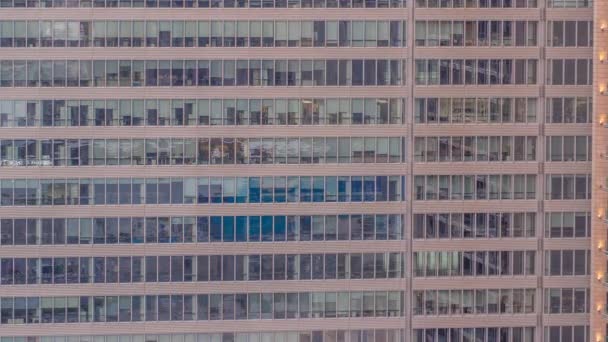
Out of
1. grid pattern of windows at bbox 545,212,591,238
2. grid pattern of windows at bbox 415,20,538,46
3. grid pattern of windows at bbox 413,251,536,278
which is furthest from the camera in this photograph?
grid pattern of windows at bbox 545,212,591,238

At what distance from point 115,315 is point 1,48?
18368 millimetres

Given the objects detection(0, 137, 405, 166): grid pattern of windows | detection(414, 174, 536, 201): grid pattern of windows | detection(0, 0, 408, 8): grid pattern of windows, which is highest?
detection(0, 0, 408, 8): grid pattern of windows

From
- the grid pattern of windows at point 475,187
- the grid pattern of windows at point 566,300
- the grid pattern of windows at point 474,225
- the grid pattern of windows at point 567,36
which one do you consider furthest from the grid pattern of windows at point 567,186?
the grid pattern of windows at point 567,36

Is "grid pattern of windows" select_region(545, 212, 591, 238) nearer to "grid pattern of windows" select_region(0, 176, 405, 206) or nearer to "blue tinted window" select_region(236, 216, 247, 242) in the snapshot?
"grid pattern of windows" select_region(0, 176, 405, 206)

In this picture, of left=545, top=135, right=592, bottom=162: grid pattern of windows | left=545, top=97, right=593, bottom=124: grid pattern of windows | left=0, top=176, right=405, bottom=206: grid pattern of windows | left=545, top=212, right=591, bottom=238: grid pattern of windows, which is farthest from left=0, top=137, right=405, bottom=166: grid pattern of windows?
left=545, top=212, right=591, bottom=238: grid pattern of windows

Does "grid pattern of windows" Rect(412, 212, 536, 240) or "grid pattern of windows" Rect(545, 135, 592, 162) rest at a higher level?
"grid pattern of windows" Rect(545, 135, 592, 162)

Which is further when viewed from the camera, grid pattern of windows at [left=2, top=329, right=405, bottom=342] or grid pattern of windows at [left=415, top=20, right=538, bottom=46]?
grid pattern of windows at [left=2, top=329, right=405, bottom=342]

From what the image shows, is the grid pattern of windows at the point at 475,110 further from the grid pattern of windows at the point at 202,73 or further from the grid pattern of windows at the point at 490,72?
the grid pattern of windows at the point at 202,73

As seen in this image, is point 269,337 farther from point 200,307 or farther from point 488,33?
point 488,33

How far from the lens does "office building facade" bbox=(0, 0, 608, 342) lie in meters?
73.0

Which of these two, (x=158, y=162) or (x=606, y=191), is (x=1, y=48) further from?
(x=606, y=191)

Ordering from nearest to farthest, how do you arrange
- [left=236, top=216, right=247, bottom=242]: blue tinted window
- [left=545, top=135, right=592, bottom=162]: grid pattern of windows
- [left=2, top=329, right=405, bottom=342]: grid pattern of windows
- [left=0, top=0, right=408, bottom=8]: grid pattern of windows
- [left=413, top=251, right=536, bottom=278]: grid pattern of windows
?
[left=0, top=0, right=408, bottom=8]: grid pattern of windows
[left=236, top=216, right=247, bottom=242]: blue tinted window
[left=2, top=329, right=405, bottom=342]: grid pattern of windows
[left=545, top=135, right=592, bottom=162]: grid pattern of windows
[left=413, top=251, right=536, bottom=278]: grid pattern of windows

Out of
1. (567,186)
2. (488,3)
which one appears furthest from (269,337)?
(488,3)

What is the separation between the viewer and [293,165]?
73.9 m
